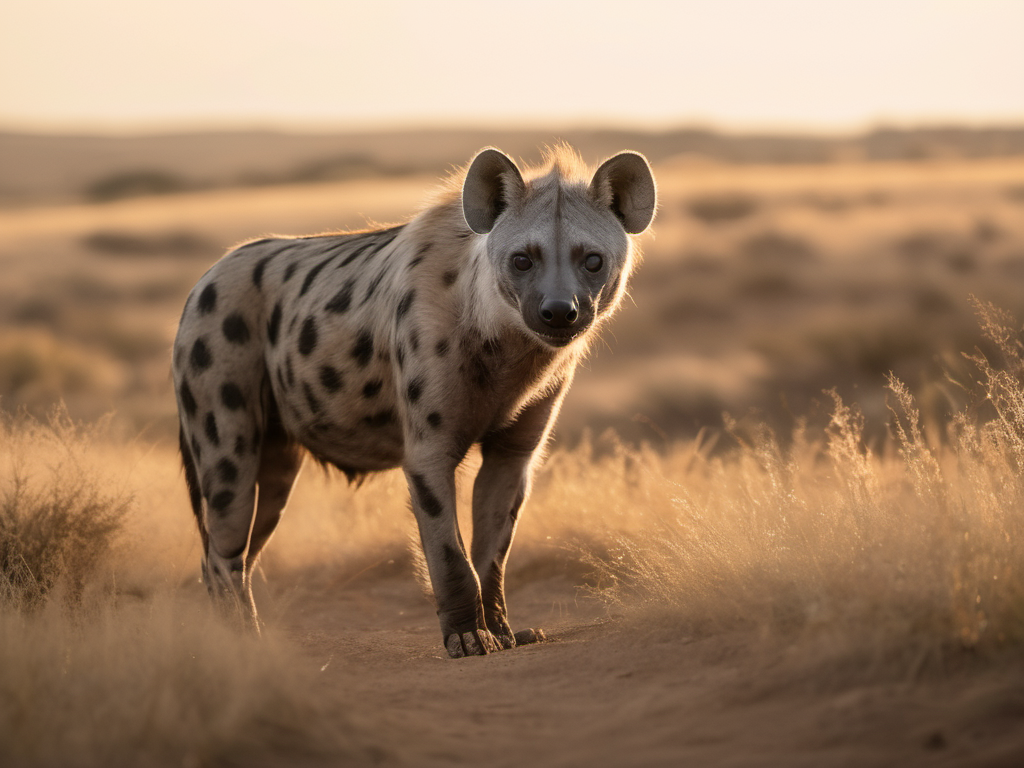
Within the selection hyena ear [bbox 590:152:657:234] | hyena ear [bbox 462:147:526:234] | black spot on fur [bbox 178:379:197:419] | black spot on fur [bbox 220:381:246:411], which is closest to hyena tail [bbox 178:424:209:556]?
black spot on fur [bbox 178:379:197:419]

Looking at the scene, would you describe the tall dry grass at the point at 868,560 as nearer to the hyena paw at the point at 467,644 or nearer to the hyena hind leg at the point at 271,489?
the hyena paw at the point at 467,644

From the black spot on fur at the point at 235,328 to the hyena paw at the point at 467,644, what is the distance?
1907 millimetres

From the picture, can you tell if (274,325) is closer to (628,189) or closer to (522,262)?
(522,262)

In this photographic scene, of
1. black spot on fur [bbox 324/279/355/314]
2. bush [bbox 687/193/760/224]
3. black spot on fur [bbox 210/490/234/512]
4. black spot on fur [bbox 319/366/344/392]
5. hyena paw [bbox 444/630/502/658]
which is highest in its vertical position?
bush [bbox 687/193/760/224]

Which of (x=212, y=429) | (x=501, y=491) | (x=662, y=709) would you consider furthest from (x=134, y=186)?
(x=662, y=709)

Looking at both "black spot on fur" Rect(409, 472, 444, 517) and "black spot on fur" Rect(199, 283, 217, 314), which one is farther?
"black spot on fur" Rect(199, 283, 217, 314)

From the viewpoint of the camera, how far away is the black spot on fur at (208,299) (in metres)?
5.99

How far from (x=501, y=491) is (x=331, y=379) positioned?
99 cm

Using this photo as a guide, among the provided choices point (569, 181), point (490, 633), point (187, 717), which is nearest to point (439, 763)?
point (187, 717)

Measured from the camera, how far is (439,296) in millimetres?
5270

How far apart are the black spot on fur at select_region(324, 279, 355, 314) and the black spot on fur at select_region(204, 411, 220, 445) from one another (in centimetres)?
82

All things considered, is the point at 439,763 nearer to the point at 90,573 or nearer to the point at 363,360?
the point at 363,360

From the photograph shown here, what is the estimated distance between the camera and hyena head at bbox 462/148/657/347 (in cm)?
496

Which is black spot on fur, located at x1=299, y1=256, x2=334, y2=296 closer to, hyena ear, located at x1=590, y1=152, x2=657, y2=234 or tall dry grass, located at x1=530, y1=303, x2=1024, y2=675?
hyena ear, located at x1=590, y1=152, x2=657, y2=234
